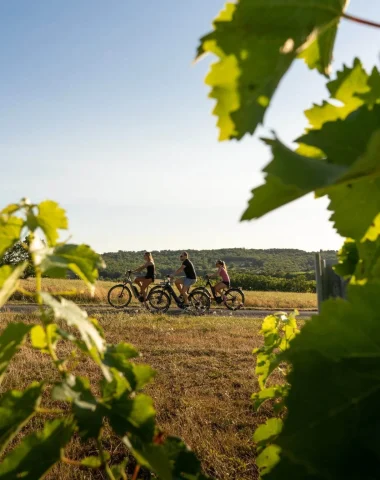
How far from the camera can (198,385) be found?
16.8 feet

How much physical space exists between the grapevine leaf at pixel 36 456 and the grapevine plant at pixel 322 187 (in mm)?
243

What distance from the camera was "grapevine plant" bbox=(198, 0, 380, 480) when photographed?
38 cm

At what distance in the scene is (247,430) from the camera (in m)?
3.82

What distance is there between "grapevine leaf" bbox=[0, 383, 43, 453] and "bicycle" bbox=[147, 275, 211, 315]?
1204cm

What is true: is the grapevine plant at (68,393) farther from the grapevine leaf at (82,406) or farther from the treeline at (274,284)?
the treeline at (274,284)

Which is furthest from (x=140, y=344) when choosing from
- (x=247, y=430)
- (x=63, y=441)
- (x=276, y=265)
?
(x=276, y=265)

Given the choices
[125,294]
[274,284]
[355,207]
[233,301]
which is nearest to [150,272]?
[233,301]

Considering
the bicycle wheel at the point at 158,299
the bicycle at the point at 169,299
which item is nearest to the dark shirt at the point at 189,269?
the bicycle at the point at 169,299

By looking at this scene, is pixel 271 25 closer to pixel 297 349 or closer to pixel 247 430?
pixel 297 349

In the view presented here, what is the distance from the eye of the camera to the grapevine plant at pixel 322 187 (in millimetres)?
377

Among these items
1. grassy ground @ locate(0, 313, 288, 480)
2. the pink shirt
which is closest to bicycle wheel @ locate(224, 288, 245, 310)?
the pink shirt

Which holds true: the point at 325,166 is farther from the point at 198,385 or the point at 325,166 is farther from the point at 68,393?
the point at 198,385

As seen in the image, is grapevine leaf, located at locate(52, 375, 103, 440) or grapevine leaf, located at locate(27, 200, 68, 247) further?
grapevine leaf, located at locate(27, 200, 68, 247)

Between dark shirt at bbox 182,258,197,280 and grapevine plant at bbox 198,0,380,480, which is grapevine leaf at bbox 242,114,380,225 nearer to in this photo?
grapevine plant at bbox 198,0,380,480
